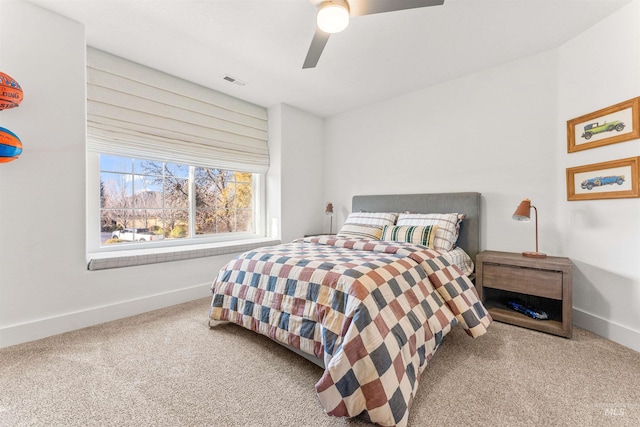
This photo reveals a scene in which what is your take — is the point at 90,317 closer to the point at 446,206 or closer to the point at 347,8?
the point at 347,8

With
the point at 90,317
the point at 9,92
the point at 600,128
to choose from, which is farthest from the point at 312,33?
the point at 90,317

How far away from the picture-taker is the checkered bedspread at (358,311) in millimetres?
1164

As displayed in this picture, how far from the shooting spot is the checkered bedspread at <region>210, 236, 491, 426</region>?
1164mm

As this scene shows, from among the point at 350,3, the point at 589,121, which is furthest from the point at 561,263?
the point at 350,3

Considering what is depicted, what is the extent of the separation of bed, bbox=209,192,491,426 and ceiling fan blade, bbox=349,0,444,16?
5.09 feet

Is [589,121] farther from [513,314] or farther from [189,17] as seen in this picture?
[189,17]

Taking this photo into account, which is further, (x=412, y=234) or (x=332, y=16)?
(x=412, y=234)

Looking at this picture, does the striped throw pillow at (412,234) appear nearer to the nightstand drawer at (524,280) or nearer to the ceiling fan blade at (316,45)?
the nightstand drawer at (524,280)

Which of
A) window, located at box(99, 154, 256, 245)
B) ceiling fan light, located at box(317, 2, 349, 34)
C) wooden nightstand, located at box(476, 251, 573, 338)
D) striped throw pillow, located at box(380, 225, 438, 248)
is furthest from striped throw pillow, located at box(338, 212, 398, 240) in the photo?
ceiling fan light, located at box(317, 2, 349, 34)

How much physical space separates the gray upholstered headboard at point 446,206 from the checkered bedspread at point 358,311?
103 cm

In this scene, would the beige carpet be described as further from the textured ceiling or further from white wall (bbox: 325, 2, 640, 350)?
the textured ceiling

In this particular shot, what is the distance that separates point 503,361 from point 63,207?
3311 mm

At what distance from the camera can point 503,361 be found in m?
1.69

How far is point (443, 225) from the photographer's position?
8.92 feet
